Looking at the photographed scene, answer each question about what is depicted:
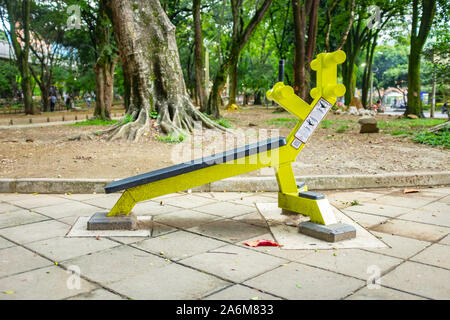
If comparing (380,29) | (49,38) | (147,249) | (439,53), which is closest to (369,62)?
(380,29)

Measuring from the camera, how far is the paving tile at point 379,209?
4.35 metres

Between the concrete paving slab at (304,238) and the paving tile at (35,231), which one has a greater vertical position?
the concrete paving slab at (304,238)

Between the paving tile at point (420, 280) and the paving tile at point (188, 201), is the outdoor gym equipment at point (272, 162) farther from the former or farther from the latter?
the paving tile at point (188, 201)

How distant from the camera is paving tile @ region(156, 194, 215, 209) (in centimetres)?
481

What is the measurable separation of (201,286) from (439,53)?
10.3 meters

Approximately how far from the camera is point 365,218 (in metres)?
4.18

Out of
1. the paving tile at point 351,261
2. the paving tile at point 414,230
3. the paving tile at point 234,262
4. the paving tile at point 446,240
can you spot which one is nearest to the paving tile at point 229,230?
the paving tile at point 234,262

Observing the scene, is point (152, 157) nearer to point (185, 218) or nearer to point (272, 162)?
point (185, 218)

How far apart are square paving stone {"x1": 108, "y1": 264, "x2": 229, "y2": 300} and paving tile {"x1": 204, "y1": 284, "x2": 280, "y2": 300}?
0.07 meters

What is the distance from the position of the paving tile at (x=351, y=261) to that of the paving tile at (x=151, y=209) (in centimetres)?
191

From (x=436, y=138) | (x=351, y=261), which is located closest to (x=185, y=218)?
(x=351, y=261)

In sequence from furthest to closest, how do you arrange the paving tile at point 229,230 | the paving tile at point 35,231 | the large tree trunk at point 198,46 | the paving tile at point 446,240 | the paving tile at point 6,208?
the large tree trunk at point 198,46, the paving tile at point 6,208, the paving tile at point 229,230, the paving tile at point 35,231, the paving tile at point 446,240

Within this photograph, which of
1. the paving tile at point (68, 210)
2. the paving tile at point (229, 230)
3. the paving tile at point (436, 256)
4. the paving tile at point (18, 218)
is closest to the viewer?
the paving tile at point (436, 256)

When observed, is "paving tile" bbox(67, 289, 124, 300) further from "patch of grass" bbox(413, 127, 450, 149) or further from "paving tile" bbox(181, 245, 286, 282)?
"patch of grass" bbox(413, 127, 450, 149)
